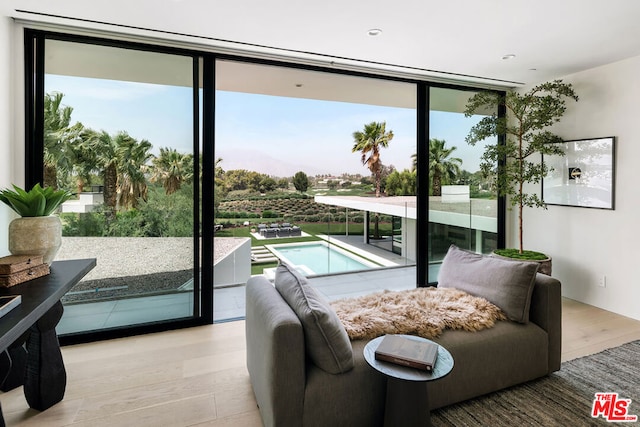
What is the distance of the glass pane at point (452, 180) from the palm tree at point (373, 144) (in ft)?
7.05

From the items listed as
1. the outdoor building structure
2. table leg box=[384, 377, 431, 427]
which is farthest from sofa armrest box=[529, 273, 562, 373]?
the outdoor building structure

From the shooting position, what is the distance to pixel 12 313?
1.43m

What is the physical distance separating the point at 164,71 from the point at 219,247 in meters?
2.03

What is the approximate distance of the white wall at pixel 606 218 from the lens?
3.30 metres

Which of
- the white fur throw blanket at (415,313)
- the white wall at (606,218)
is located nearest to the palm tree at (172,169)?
the white fur throw blanket at (415,313)

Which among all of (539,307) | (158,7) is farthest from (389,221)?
(158,7)

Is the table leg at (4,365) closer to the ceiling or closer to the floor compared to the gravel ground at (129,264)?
closer to the floor

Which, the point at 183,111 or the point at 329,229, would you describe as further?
the point at 329,229

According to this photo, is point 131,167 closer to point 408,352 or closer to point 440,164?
point 408,352

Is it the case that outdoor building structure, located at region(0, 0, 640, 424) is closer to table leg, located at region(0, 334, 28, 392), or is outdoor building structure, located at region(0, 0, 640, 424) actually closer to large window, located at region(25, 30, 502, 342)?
large window, located at region(25, 30, 502, 342)

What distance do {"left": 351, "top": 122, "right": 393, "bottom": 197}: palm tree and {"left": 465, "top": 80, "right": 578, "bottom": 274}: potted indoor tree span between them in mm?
2176

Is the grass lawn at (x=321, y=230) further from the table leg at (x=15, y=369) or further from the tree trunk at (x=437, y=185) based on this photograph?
the table leg at (x=15, y=369)

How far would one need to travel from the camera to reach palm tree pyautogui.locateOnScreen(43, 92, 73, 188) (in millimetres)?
2699

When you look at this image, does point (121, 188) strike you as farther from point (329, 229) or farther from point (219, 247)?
point (329, 229)
